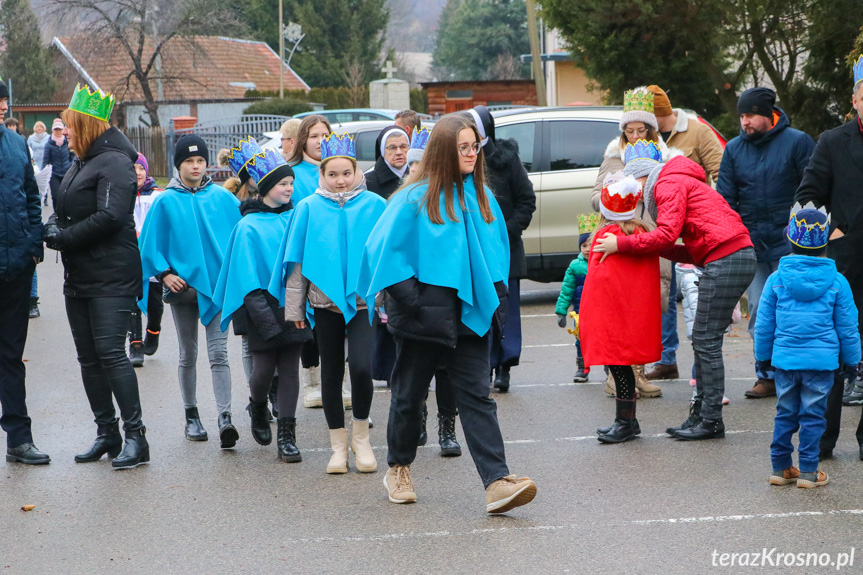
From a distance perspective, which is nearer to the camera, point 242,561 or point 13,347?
point 242,561

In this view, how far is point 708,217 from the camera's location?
21.5 ft

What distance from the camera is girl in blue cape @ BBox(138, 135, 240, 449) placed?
23.4 ft

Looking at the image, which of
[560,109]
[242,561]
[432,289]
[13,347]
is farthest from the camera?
[560,109]

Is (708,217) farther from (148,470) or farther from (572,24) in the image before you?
(572,24)

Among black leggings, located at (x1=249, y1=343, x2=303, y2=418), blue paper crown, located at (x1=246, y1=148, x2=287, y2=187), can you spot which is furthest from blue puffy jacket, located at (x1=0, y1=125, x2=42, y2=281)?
black leggings, located at (x1=249, y1=343, x2=303, y2=418)

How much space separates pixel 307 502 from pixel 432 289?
139 centimetres

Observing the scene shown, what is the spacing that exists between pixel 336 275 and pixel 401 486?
4.12 ft

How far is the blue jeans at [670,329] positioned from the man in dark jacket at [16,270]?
4.62 m

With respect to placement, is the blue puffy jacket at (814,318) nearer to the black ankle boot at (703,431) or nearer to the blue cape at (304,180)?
the black ankle boot at (703,431)

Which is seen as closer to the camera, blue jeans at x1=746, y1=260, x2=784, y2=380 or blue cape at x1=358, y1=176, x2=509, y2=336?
blue cape at x1=358, y1=176, x2=509, y2=336

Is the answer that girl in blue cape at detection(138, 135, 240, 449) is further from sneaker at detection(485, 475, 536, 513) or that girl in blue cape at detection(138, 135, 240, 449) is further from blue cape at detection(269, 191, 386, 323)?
sneaker at detection(485, 475, 536, 513)

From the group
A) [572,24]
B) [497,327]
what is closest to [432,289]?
[497,327]

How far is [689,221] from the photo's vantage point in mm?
6570

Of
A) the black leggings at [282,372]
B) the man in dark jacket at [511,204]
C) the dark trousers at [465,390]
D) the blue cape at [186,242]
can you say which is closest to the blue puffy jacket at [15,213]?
the blue cape at [186,242]
